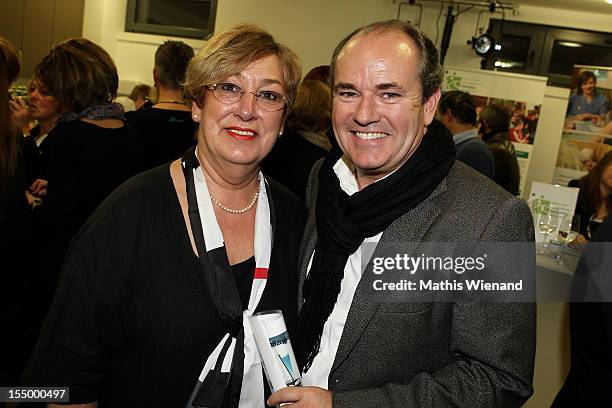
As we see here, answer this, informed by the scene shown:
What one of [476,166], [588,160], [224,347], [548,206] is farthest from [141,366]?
[588,160]

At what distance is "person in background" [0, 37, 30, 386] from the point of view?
6.77ft

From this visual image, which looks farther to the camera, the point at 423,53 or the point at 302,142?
the point at 302,142

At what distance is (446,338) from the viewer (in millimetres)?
1341

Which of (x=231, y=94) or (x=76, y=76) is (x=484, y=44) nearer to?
(x=76, y=76)

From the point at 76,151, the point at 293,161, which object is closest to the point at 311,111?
the point at 293,161

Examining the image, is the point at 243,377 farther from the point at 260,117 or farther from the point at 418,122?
the point at 418,122

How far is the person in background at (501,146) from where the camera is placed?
4.68 metres

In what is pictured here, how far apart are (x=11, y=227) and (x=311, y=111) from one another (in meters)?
1.67

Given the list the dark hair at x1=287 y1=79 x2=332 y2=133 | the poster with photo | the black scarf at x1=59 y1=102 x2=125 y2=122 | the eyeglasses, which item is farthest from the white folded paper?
the poster with photo

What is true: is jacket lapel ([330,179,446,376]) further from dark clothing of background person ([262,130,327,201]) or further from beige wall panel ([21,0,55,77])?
beige wall panel ([21,0,55,77])

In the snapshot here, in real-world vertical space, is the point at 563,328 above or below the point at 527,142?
below

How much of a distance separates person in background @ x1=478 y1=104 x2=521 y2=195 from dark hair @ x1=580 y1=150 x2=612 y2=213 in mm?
936

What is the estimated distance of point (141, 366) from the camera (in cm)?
143

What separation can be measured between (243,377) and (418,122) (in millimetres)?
758
